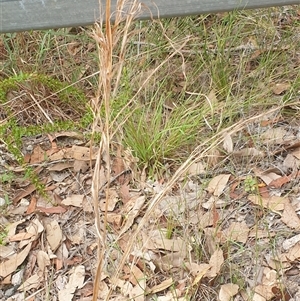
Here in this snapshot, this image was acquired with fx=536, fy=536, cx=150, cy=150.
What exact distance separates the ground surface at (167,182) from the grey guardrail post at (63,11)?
0.40 meters

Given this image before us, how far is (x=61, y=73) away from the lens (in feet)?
10.0

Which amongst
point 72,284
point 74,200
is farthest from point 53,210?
point 72,284

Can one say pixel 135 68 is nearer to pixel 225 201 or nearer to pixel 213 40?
pixel 213 40

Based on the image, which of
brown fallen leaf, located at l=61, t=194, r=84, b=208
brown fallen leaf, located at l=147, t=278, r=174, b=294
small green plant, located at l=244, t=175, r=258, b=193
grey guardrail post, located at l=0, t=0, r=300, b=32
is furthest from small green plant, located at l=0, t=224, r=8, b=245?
small green plant, located at l=244, t=175, r=258, b=193

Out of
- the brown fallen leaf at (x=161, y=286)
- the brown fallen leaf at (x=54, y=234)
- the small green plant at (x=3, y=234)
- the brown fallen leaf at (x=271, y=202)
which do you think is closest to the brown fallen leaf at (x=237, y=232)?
the brown fallen leaf at (x=271, y=202)

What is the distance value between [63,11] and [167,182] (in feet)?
2.49

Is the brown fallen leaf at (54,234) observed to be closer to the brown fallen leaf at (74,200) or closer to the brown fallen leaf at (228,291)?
the brown fallen leaf at (74,200)

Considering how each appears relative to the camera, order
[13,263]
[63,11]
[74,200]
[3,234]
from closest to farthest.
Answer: [63,11]
[13,263]
[3,234]
[74,200]

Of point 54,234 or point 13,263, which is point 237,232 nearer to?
point 54,234

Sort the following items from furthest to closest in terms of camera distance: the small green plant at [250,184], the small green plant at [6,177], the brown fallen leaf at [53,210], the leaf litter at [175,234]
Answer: the small green plant at [6,177] → the brown fallen leaf at [53,210] → the small green plant at [250,184] → the leaf litter at [175,234]

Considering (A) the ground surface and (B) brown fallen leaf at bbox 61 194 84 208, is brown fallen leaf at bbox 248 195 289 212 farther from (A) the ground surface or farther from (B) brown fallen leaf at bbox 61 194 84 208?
(B) brown fallen leaf at bbox 61 194 84 208

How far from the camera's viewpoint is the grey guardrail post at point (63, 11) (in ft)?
6.50

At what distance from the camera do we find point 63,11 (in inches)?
78.9

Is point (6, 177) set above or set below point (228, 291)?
above
